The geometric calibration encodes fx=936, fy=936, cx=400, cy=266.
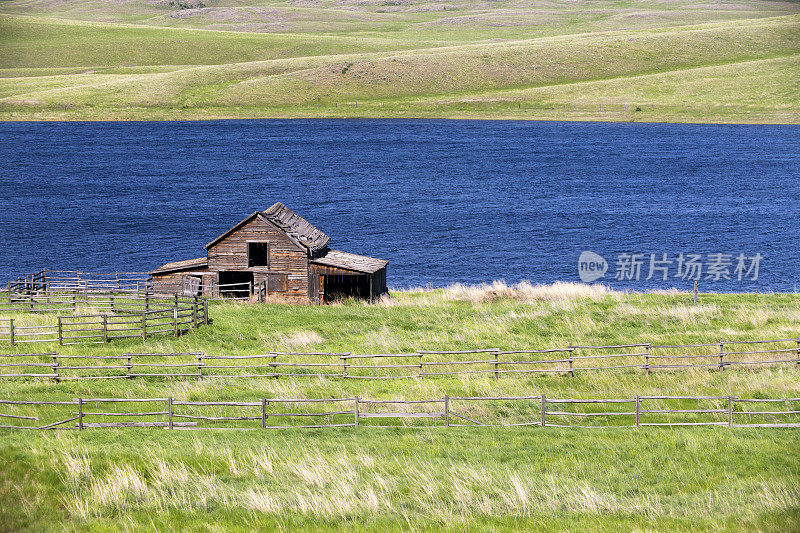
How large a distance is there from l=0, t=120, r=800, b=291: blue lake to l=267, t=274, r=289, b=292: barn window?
1438 cm

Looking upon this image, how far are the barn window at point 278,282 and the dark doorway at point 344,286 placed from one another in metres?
1.97

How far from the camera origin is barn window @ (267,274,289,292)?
152 feet

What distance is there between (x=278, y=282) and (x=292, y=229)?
290 centimetres

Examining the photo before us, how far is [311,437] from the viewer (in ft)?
78.4

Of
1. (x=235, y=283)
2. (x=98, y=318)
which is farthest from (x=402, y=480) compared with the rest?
(x=235, y=283)

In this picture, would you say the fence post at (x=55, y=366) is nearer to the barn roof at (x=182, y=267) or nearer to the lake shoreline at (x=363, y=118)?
the barn roof at (x=182, y=267)

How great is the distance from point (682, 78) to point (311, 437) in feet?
464

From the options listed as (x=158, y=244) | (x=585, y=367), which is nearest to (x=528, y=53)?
(x=158, y=244)

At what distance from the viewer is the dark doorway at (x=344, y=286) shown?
4634 cm

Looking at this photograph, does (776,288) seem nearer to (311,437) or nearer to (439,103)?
(311,437)

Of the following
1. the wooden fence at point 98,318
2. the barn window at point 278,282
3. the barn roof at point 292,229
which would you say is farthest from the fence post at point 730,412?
the barn window at point 278,282

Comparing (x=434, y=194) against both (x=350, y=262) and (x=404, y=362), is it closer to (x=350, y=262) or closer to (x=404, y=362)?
(x=350, y=262)

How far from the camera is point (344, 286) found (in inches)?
1836

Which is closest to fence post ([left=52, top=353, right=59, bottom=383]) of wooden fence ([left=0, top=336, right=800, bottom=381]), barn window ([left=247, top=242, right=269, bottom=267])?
wooden fence ([left=0, top=336, right=800, bottom=381])
